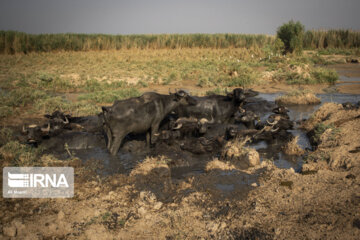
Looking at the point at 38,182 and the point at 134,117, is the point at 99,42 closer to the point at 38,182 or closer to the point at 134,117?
the point at 134,117

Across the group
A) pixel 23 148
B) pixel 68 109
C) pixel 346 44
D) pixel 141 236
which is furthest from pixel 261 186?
pixel 346 44

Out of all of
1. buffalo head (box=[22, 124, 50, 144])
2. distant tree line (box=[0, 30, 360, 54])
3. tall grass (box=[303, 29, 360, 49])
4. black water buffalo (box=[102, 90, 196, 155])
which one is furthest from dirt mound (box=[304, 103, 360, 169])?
tall grass (box=[303, 29, 360, 49])

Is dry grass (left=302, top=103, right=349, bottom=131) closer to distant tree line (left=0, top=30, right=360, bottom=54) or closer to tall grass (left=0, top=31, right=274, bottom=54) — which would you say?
distant tree line (left=0, top=30, right=360, bottom=54)

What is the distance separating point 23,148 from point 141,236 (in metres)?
4.29

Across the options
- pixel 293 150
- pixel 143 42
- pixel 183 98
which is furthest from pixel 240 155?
pixel 143 42

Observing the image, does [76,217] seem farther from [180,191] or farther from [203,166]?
[203,166]

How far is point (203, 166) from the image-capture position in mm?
6566

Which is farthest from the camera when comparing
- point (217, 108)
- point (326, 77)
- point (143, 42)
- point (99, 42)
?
point (143, 42)

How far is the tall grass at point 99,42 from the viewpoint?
3003cm

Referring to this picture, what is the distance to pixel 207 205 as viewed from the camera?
464 centimetres

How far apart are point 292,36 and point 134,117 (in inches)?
953

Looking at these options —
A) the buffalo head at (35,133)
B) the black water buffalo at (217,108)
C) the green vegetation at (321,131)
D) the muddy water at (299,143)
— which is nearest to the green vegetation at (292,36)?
the muddy water at (299,143)

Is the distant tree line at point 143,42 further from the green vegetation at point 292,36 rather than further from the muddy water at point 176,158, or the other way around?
the muddy water at point 176,158

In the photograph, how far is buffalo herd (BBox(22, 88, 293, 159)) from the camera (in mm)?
6844
